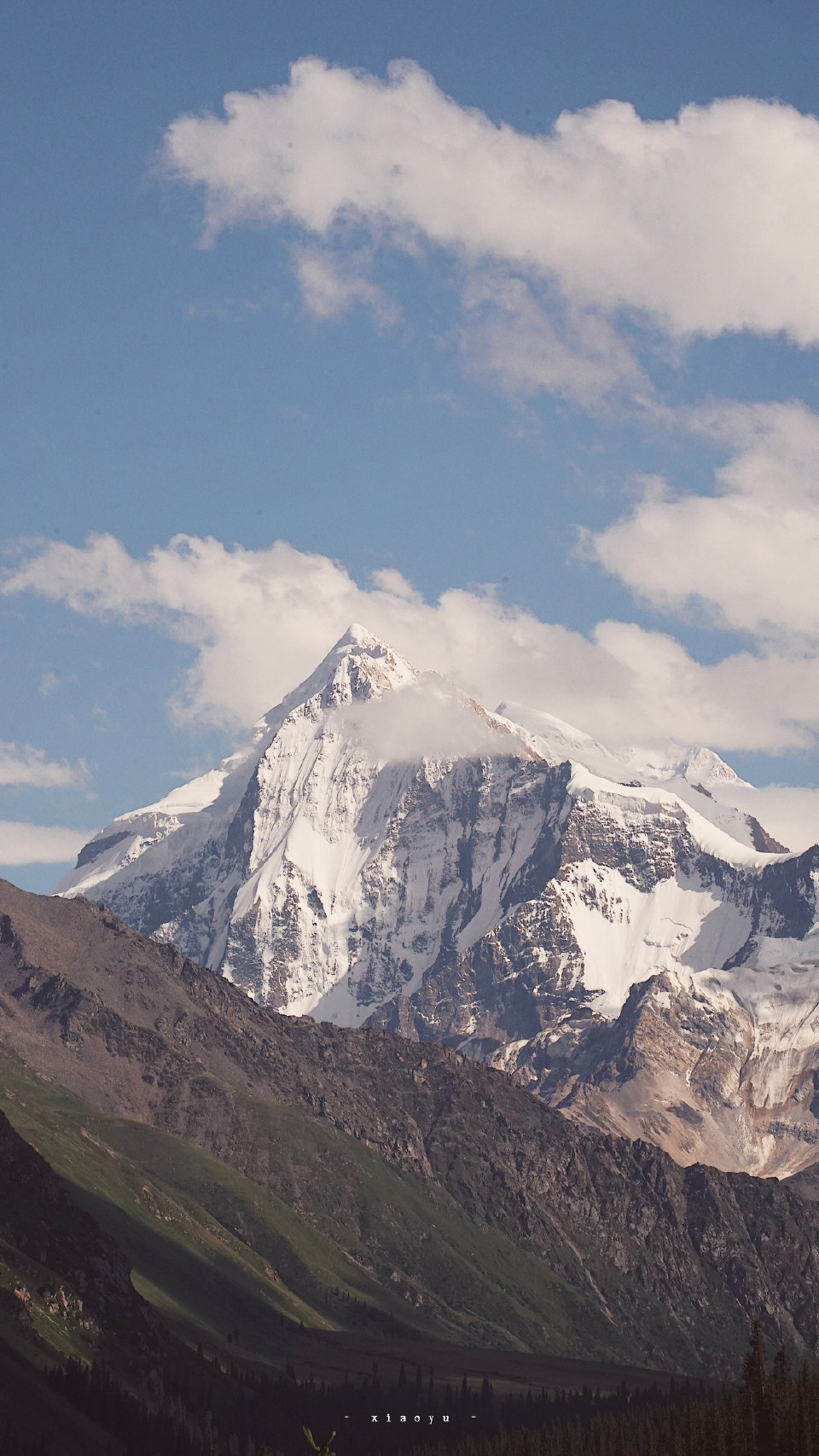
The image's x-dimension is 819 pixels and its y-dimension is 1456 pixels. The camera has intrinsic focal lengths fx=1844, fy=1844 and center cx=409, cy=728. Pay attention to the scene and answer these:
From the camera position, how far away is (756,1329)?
179 metres

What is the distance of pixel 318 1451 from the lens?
110062 mm

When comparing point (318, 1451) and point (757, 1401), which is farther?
point (757, 1401)

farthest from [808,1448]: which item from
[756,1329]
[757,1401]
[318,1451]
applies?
[318,1451]

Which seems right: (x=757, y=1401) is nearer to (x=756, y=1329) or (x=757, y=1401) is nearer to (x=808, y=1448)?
(x=808, y=1448)

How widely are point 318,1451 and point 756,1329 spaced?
8086 centimetres

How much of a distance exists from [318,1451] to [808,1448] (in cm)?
10179

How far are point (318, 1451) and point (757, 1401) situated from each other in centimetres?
9867

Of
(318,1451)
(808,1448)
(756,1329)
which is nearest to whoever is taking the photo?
(318,1451)

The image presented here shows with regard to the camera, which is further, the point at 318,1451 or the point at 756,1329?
the point at 756,1329

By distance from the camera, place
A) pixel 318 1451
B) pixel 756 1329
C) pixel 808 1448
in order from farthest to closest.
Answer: pixel 808 1448 < pixel 756 1329 < pixel 318 1451

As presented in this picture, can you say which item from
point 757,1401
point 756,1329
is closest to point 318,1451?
point 756,1329

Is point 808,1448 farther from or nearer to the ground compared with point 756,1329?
nearer to the ground

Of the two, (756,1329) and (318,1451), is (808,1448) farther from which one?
(318,1451)

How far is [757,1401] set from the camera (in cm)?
19475
